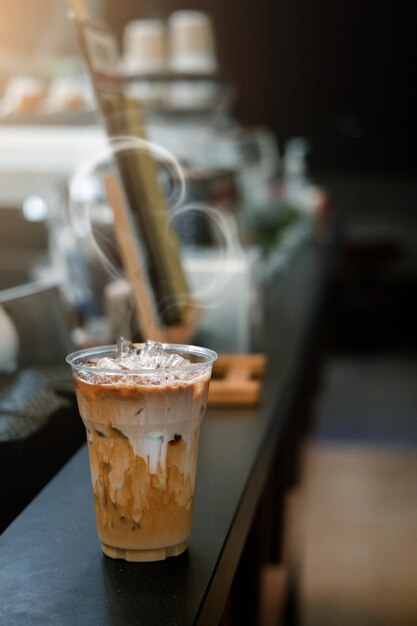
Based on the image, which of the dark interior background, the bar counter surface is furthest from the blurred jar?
the bar counter surface

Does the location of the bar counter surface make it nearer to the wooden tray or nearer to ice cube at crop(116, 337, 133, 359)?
the wooden tray

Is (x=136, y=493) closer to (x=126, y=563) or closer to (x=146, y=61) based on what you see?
(x=126, y=563)

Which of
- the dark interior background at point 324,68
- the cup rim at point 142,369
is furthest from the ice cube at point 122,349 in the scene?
the dark interior background at point 324,68

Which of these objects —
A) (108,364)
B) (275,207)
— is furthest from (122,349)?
(275,207)

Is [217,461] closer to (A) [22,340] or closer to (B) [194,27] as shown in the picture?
(A) [22,340]

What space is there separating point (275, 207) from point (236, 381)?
3825 millimetres

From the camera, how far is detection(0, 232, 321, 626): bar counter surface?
0.97 metres

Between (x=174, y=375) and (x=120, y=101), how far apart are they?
44.8 inches

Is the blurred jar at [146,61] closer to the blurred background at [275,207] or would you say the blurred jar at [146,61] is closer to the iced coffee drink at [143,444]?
the blurred background at [275,207]

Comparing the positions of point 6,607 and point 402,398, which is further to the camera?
point 402,398

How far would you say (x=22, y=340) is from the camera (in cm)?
167

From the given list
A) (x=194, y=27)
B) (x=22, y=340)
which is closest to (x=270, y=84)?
(x=194, y=27)

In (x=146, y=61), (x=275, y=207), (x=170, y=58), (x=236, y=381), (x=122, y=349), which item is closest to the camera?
(x=122, y=349)

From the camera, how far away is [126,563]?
110 cm
